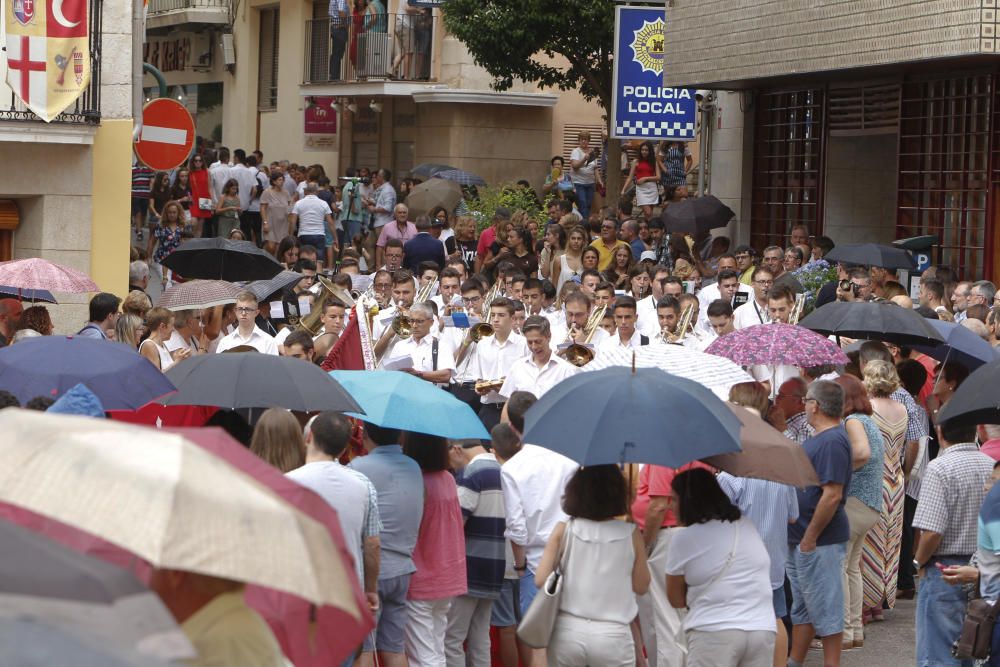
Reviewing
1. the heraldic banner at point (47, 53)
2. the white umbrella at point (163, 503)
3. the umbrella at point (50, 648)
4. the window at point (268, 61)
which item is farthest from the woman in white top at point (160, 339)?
the window at point (268, 61)

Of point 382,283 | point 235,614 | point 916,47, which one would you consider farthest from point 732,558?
point 916,47

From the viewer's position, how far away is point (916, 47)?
16094 millimetres

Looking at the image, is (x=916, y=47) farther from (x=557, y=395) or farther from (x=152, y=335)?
(x=557, y=395)

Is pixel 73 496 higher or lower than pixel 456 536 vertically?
higher

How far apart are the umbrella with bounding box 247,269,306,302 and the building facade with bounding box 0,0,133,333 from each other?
2419mm

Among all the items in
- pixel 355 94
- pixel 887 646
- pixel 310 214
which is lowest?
pixel 887 646

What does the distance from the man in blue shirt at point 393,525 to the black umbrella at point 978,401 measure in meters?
2.53

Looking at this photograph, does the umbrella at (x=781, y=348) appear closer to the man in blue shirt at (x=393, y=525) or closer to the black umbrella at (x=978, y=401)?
the black umbrella at (x=978, y=401)

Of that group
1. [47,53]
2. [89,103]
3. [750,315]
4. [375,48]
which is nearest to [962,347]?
[750,315]

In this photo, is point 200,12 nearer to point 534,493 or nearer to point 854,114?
point 854,114

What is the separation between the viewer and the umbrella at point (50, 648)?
2340 millimetres

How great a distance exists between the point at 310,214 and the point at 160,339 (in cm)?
1392

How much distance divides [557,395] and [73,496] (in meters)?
3.80

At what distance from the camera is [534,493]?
304 inches
